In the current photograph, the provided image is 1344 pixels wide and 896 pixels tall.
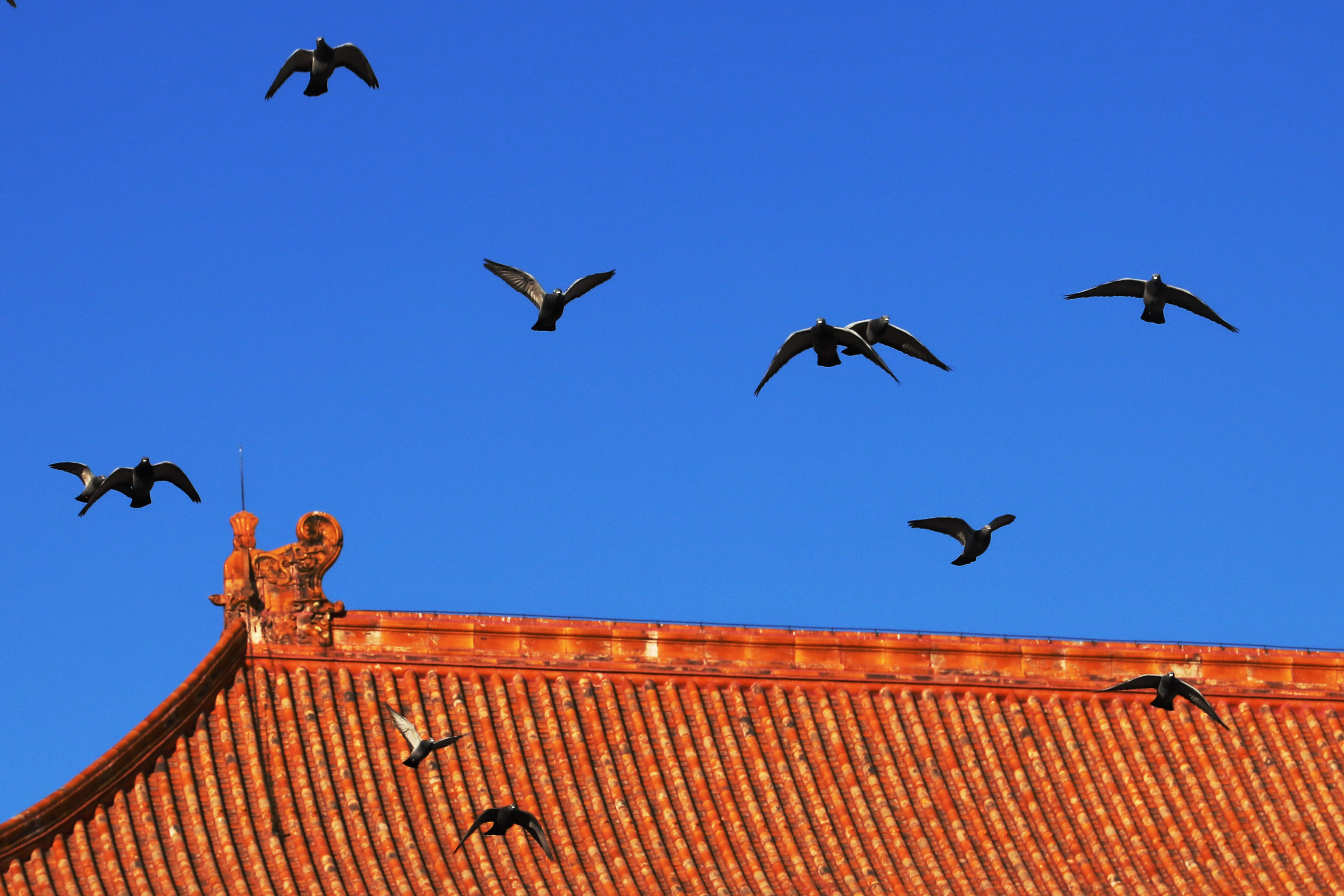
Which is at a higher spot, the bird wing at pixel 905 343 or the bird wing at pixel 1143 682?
the bird wing at pixel 905 343

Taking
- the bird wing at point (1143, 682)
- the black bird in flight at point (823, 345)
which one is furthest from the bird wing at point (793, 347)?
the bird wing at point (1143, 682)

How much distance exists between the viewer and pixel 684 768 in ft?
85.5

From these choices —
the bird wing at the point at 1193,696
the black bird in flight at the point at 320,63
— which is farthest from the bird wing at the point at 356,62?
the bird wing at the point at 1193,696

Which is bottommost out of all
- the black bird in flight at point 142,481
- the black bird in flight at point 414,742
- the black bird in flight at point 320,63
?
the black bird in flight at point 414,742

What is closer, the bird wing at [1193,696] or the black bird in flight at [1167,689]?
the bird wing at [1193,696]

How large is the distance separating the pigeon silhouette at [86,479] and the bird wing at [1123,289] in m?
8.76

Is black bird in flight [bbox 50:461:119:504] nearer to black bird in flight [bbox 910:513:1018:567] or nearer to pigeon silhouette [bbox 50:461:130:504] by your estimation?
pigeon silhouette [bbox 50:461:130:504]

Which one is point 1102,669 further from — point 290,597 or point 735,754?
point 290,597

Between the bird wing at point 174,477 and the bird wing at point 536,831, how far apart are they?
13.4 feet

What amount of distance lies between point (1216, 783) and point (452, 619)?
8.34 metres

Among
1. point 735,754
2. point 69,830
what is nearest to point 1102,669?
point 735,754

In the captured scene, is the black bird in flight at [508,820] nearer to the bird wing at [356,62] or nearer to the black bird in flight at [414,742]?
Result: the black bird in flight at [414,742]

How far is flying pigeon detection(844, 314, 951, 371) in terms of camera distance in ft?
69.7

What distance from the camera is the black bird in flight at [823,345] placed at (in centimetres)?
2109
